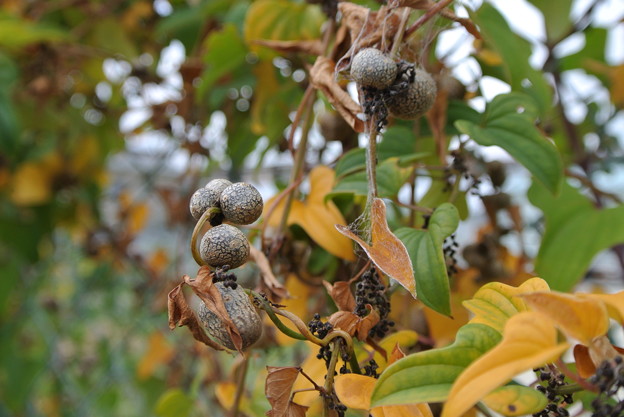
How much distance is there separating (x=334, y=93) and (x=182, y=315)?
166mm

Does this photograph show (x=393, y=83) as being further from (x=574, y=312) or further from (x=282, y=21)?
(x=282, y=21)

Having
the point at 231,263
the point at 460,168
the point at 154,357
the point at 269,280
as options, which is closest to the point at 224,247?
the point at 231,263

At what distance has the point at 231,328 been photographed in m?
0.27

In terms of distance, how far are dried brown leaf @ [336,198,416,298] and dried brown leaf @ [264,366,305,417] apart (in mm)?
75

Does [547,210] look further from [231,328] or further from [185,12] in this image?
[185,12]

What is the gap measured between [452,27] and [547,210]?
236 mm

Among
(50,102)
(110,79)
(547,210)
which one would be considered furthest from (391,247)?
(110,79)

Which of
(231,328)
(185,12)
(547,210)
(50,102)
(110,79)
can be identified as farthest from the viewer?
(110,79)

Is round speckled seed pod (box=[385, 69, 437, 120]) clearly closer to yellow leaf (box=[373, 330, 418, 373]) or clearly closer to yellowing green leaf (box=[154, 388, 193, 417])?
yellow leaf (box=[373, 330, 418, 373])

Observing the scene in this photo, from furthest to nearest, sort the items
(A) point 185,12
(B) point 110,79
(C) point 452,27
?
(B) point 110,79
(A) point 185,12
(C) point 452,27

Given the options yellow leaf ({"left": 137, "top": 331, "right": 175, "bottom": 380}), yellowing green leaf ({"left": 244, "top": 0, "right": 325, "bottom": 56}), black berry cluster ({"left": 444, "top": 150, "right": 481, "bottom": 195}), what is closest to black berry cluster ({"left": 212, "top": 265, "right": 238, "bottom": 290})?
black berry cluster ({"left": 444, "top": 150, "right": 481, "bottom": 195})

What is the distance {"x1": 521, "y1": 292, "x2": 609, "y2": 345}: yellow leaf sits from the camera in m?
0.22

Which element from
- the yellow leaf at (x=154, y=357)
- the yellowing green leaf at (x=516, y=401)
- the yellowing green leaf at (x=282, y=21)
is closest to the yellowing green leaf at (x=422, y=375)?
the yellowing green leaf at (x=516, y=401)

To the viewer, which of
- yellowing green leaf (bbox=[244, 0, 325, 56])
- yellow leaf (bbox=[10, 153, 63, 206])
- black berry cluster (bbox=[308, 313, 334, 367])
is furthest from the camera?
yellow leaf (bbox=[10, 153, 63, 206])
